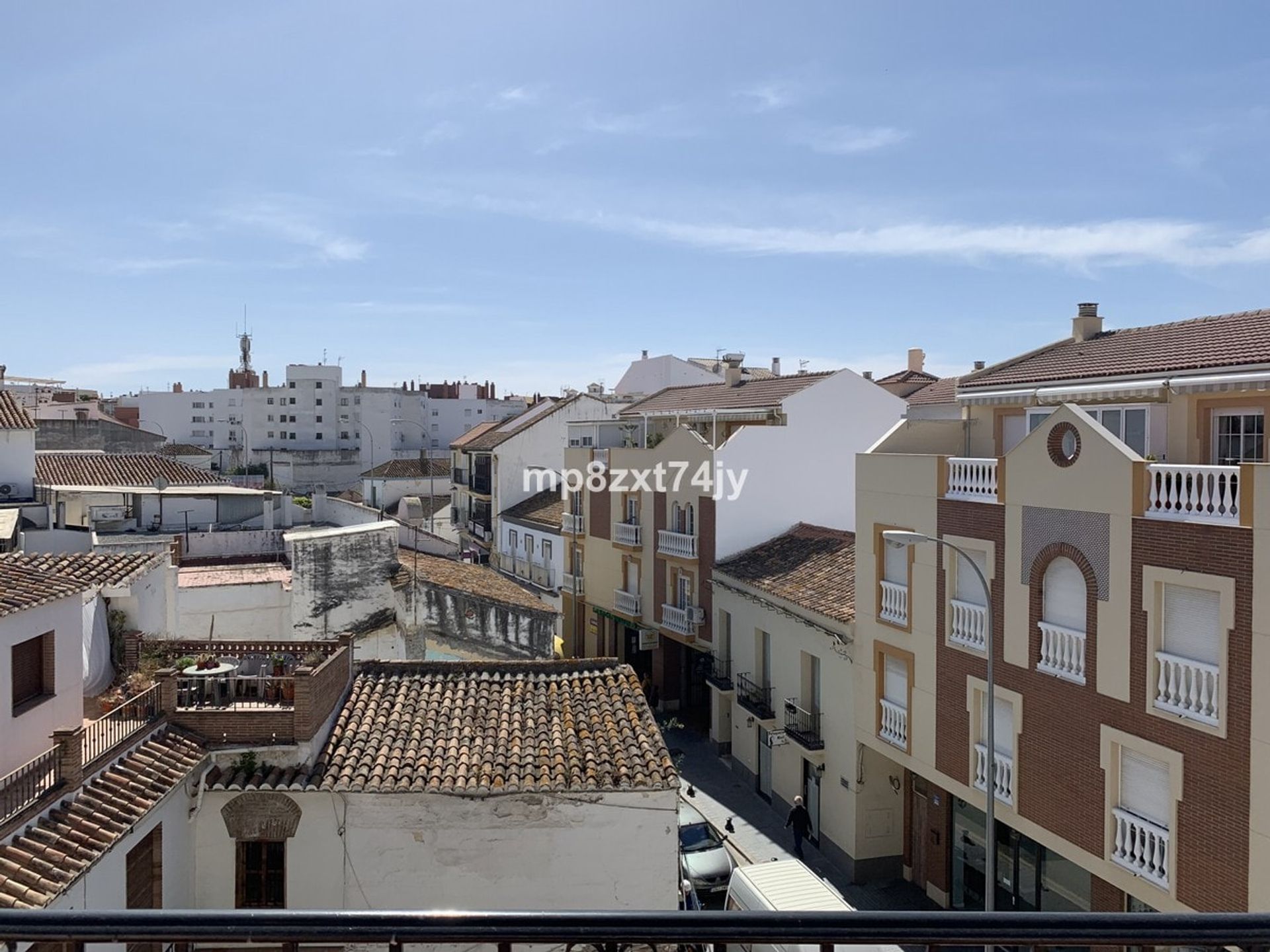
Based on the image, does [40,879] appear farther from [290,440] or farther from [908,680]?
[290,440]

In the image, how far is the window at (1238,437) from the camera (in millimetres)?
14039

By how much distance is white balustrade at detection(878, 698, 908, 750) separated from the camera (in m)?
18.7

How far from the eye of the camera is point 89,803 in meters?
9.97

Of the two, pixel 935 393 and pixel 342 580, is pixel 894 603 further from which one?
pixel 935 393

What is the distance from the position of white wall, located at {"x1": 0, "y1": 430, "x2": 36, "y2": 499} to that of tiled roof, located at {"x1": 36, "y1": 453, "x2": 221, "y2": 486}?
22.9ft

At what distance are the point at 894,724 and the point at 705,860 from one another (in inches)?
178

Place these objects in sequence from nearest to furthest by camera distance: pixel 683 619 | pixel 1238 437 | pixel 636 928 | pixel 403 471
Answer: pixel 636 928 < pixel 1238 437 < pixel 683 619 < pixel 403 471

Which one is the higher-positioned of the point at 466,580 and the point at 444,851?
the point at 466,580

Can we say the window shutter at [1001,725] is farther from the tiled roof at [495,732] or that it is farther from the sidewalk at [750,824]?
the tiled roof at [495,732]

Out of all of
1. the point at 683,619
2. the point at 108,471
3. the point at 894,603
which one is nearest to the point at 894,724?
the point at 894,603

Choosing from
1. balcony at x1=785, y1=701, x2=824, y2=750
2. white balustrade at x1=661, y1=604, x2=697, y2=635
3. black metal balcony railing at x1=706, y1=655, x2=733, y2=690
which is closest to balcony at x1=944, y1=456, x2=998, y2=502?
balcony at x1=785, y1=701, x2=824, y2=750

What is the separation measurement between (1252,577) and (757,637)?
1489cm

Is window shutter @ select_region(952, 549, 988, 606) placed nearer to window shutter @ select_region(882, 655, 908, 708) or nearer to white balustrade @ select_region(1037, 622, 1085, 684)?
white balustrade @ select_region(1037, 622, 1085, 684)

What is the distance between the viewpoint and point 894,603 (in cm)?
1917
